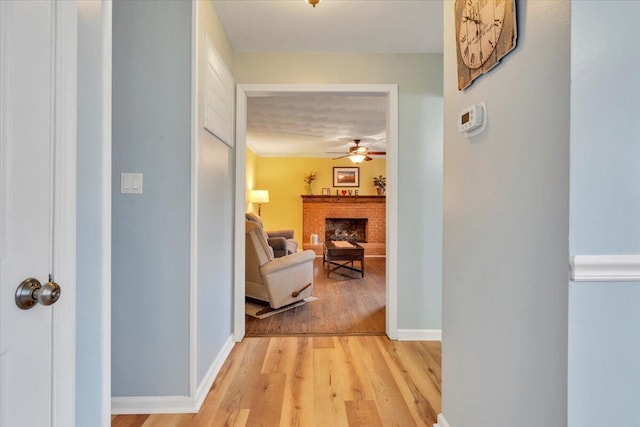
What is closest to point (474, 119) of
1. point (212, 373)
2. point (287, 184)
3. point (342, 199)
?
point (212, 373)

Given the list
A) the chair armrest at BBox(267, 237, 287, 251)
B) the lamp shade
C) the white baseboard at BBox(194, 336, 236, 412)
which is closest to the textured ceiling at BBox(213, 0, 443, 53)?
the white baseboard at BBox(194, 336, 236, 412)

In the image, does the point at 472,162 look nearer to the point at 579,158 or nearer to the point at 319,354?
the point at 579,158

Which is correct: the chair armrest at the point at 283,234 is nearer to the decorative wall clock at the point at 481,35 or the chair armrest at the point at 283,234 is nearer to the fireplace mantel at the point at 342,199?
the fireplace mantel at the point at 342,199

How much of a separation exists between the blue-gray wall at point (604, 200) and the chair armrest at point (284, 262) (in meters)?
2.74

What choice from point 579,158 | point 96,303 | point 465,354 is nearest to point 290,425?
point 465,354

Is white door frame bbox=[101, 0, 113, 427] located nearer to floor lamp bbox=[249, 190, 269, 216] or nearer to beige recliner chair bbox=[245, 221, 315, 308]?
beige recliner chair bbox=[245, 221, 315, 308]

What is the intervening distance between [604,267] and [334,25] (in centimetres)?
229

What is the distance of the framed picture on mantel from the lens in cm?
770

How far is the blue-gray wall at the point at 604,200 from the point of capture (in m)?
0.77

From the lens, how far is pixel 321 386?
78.8 inches

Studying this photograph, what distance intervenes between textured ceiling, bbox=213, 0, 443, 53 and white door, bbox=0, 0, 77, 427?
1.63 meters

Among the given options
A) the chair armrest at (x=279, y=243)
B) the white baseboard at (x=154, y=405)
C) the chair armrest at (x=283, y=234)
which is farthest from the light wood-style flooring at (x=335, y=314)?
the chair armrest at (x=283, y=234)

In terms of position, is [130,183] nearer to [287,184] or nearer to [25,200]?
[25,200]

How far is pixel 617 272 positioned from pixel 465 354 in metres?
0.70
